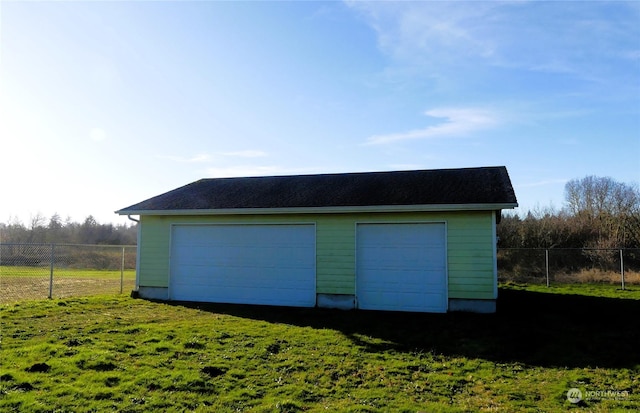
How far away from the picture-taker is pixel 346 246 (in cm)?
1087

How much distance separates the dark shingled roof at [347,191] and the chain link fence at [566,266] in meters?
7.44

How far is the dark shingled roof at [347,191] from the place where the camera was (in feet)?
34.6

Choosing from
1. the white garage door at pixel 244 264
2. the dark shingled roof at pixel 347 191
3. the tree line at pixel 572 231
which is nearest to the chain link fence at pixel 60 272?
the white garage door at pixel 244 264

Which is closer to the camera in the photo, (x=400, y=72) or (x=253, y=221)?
(x=400, y=72)

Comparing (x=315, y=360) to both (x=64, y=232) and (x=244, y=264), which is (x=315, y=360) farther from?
(x=64, y=232)

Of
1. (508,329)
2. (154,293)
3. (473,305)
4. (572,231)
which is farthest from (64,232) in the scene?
(508,329)

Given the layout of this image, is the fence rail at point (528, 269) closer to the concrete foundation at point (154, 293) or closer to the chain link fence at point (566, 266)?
the chain link fence at point (566, 266)

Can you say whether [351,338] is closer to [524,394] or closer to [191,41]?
A: [524,394]

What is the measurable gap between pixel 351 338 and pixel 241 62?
679cm

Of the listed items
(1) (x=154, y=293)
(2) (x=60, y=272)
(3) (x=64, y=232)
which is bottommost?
(2) (x=60, y=272)

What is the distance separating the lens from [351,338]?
294 inches

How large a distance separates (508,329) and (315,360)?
13.7ft

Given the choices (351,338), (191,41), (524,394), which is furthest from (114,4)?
(524,394)

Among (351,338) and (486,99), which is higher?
(486,99)
